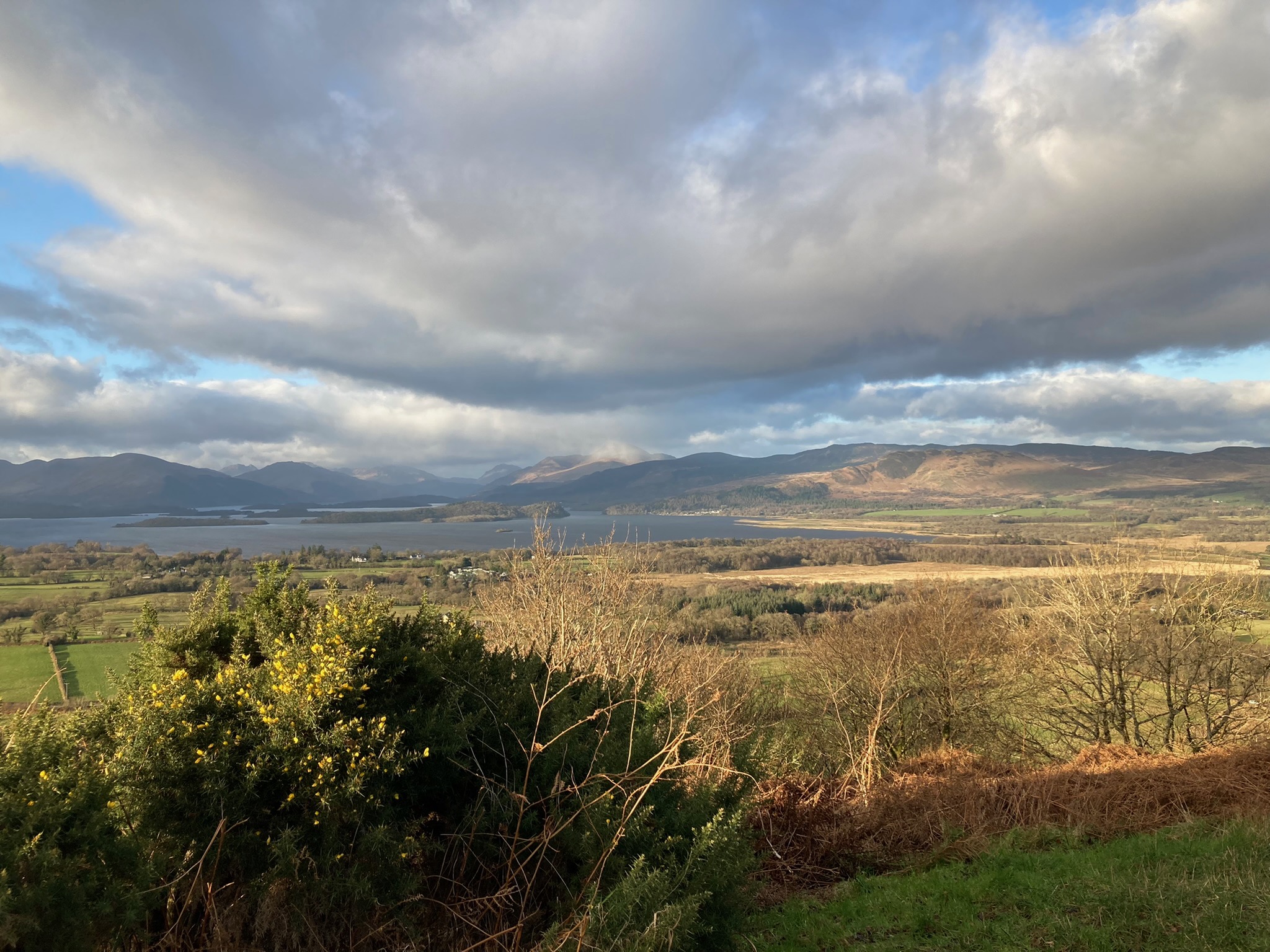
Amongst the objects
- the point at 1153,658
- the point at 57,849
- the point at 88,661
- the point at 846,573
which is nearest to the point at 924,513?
the point at 846,573

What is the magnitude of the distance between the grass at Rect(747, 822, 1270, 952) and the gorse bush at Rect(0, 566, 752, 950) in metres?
1.81

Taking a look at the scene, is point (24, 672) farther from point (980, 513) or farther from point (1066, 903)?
point (980, 513)

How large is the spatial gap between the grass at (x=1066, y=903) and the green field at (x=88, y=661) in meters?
16.3

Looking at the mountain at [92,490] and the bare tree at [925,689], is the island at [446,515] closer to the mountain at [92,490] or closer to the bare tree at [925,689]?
the mountain at [92,490]

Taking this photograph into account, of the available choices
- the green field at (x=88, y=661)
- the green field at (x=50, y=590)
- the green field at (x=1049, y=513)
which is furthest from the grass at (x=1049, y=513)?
the green field at (x=88, y=661)

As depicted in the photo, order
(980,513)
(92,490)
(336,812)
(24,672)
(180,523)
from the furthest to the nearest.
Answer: (92,490)
(980,513)
(180,523)
(24,672)
(336,812)

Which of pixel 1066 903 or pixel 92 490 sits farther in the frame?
pixel 92 490

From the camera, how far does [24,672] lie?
19062 millimetres

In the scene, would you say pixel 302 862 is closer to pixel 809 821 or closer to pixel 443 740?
pixel 443 740

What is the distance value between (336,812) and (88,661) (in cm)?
2196

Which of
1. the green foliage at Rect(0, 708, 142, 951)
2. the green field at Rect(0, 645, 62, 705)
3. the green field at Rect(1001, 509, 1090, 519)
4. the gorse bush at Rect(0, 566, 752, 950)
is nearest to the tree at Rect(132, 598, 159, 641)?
the gorse bush at Rect(0, 566, 752, 950)

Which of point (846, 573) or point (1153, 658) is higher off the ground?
point (1153, 658)

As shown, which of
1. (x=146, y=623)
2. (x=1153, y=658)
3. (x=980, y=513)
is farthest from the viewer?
(x=980, y=513)

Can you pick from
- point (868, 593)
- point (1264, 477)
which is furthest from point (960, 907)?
point (1264, 477)
